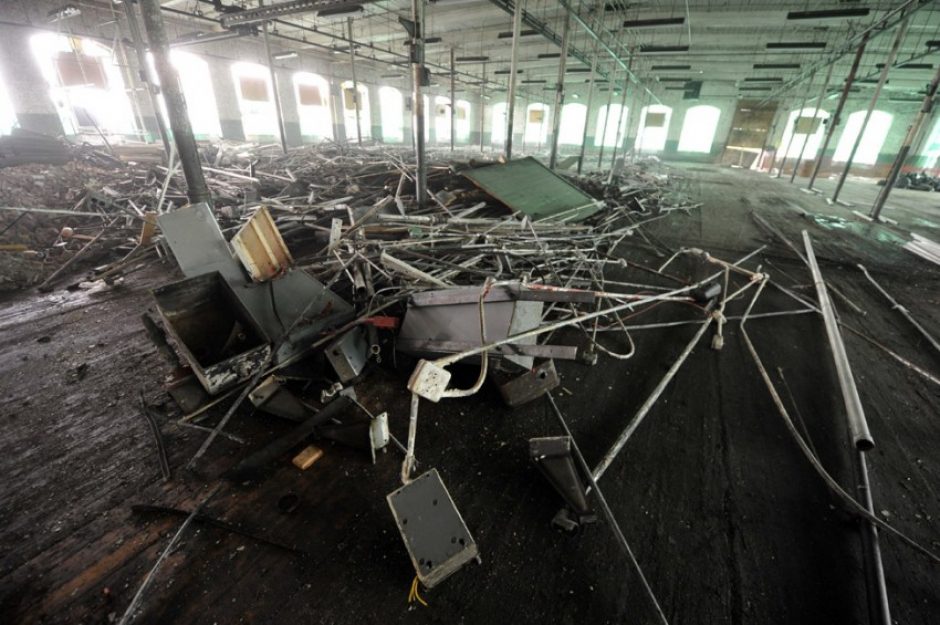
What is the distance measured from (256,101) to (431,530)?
75.1ft

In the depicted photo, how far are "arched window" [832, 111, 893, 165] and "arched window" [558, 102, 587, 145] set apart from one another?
61.3ft

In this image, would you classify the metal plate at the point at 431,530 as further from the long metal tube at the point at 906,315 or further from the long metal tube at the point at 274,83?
the long metal tube at the point at 274,83

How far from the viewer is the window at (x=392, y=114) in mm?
→ 29516

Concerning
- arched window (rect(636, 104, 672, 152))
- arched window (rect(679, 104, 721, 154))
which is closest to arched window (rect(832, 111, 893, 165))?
arched window (rect(679, 104, 721, 154))

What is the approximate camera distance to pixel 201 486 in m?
1.91

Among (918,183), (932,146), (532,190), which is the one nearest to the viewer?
(532,190)

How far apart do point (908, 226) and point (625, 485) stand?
12.4 meters

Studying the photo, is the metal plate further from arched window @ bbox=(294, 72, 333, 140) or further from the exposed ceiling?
arched window @ bbox=(294, 72, 333, 140)

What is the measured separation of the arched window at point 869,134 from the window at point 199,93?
39387 millimetres

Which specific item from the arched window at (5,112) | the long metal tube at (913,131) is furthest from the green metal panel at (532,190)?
the arched window at (5,112)

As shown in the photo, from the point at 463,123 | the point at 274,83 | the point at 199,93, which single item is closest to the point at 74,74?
the point at 199,93

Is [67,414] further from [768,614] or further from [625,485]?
[768,614]

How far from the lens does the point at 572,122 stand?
33875mm

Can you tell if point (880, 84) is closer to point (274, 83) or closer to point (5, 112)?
point (274, 83)
